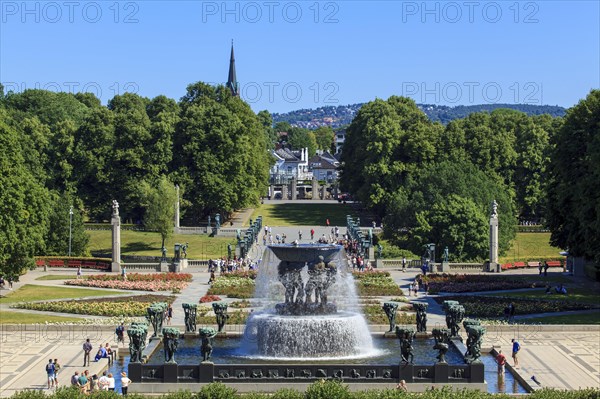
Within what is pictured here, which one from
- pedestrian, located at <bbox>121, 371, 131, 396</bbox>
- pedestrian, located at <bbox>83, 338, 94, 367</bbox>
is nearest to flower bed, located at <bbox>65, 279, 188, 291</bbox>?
pedestrian, located at <bbox>83, 338, 94, 367</bbox>

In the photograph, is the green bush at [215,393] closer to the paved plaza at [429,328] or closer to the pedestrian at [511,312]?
the paved plaza at [429,328]

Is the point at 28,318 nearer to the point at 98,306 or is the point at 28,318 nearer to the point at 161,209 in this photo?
the point at 98,306

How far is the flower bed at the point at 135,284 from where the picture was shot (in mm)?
70625

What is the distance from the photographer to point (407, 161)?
11912 centimetres

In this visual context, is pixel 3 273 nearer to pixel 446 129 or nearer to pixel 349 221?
pixel 349 221

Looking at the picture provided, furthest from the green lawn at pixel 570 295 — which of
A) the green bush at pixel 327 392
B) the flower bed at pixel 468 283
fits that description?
the green bush at pixel 327 392

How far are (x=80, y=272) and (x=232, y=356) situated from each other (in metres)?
36.4

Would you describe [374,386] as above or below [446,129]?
below

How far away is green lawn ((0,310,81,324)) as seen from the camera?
57406mm

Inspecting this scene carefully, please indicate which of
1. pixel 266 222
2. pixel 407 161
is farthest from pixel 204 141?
pixel 407 161

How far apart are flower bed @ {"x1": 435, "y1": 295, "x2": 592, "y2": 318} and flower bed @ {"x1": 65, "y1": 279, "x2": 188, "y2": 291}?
677 inches

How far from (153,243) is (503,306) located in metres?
45.9

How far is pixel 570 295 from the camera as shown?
221 feet

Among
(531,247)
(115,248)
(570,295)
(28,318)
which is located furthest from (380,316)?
(531,247)
